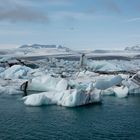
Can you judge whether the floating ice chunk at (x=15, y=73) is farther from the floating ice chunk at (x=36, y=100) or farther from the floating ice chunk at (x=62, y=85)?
the floating ice chunk at (x=36, y=100)

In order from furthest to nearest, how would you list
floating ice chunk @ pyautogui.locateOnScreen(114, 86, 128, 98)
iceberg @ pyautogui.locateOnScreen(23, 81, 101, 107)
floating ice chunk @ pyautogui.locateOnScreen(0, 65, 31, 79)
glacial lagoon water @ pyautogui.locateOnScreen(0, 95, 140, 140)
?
1. floating ice chunk @ pyautogui.locateOnScreen(0, 65, 31, 79)
2. floating ice chunk @ pyautogui.locateOnScreen(114, 86, 128, 98)
3. iceberg @ pyautogui.locateOnScreen(23, 81, 101, 107)
4. glacial lagoon water @ pyautogui.locateOnScreen(0, 95, 140, 140)

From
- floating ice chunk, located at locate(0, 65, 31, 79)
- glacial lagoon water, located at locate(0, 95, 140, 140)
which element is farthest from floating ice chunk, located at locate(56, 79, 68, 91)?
floating ice chunk, located at locate(0, 65, 31, 79)

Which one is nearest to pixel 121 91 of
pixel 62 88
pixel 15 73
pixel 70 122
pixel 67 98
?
pixel 62 88

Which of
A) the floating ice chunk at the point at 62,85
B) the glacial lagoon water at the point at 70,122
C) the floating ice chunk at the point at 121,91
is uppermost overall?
the floating ice chunk at the point at 62,85

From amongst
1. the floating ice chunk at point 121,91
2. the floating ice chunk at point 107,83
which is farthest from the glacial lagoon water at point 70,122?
the floating ice chunk at point 107,83

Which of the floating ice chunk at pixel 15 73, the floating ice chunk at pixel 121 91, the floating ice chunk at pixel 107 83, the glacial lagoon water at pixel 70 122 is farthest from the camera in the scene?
the floating ice chunk at pixel 15 73

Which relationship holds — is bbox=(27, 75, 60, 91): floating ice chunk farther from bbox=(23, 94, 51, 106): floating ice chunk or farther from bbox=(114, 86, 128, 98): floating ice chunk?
bbox=(23, 94, 51, 106): floating ice chunk
